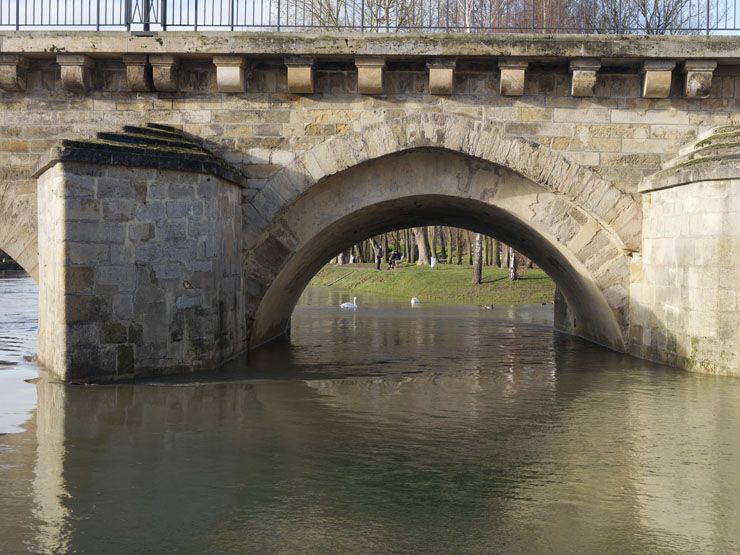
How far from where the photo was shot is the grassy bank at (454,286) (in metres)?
29.0

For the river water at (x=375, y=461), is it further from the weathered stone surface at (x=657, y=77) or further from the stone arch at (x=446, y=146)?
the weathered stone surface at (x=657, y=77)

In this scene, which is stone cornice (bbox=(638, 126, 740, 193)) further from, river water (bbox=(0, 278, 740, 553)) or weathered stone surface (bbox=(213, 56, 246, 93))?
weathered stone surface (bbox=(213, 56, 246, 93))

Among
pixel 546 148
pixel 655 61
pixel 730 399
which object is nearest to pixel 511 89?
pixel 546 148

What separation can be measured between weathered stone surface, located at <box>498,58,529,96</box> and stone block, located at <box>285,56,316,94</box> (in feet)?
7.60

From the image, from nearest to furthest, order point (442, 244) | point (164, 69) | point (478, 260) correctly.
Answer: point (164, 69), point (478, 260), point (442, 244)

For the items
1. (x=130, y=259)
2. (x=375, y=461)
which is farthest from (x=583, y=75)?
(x=375, y=461)

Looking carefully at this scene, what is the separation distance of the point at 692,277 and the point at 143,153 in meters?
6.23

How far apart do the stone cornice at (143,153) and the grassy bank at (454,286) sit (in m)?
18.3

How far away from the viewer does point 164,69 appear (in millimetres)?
11023

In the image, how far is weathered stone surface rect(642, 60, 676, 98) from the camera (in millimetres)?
11047

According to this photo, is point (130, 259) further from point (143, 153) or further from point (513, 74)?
point (513, 74)

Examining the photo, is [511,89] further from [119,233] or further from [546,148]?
[119,233]

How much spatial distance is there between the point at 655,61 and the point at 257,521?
8.40m

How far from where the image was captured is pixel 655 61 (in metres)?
11.0
